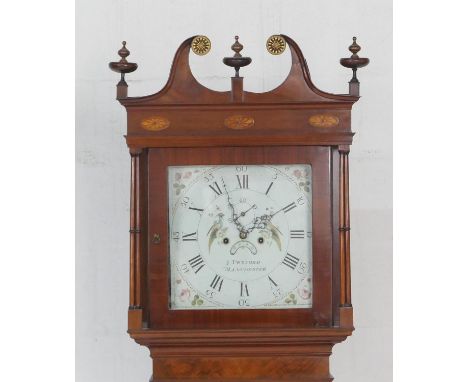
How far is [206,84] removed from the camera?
2516 millimetres

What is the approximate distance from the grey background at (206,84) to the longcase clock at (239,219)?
0.40 metres

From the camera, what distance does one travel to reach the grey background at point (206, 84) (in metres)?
2.52

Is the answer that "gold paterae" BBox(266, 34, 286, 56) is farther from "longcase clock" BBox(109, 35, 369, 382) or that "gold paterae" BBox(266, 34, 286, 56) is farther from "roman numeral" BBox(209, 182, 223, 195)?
"roman numeral" BBox(209, 182, 223, 195)

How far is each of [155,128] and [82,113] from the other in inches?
20.0

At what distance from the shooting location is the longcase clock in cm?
212

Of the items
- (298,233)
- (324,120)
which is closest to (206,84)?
(324,120)

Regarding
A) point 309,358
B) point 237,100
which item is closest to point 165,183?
point 237,100

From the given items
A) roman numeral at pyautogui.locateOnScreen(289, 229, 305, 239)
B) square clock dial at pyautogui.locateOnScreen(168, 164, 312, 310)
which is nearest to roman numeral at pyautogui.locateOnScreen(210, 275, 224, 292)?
square clock dial at pyautogui.locateOnScreen(168, 164, 312, 310)

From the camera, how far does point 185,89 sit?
2.13 metres

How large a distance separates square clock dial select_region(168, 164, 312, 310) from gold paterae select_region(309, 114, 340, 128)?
0.12 meters

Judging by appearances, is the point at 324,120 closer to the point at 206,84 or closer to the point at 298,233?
the point at 298,233

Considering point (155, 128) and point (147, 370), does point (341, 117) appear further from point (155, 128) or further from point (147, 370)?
point (147, 370)

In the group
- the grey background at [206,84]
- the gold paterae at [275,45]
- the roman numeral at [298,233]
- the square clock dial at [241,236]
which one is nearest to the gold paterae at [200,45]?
the gold paterae at [275,45]

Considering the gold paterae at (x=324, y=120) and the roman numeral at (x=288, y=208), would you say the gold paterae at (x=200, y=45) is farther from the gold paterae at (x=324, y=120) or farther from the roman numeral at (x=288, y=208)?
the roman numeral at (x=288, y=208)
